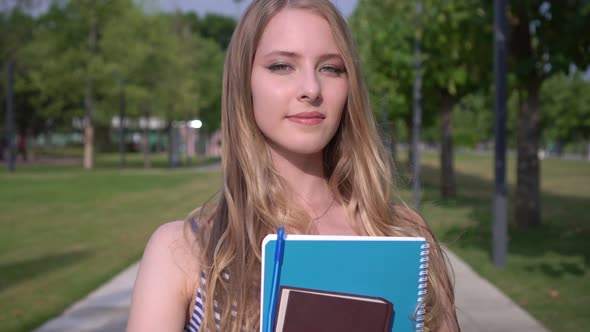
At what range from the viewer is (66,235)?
40.5 feet

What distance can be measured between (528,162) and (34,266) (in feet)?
26.8

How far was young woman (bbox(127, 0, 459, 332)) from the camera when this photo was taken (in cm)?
148

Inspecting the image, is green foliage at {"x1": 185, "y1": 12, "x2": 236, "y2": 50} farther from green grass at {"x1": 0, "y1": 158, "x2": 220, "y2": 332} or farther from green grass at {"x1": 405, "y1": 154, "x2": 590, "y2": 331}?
green grass at {"x1": 405, "y1": 154, "x2": 590, "y2": 331}

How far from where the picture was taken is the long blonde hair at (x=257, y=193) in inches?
58.7

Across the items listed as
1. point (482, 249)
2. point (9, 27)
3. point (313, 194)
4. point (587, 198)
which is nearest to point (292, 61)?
point (313, 194)

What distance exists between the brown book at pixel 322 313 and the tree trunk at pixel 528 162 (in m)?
11.5

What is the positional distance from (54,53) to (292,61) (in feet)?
126

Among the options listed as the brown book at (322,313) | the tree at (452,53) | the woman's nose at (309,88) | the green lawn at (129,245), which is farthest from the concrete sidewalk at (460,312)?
the tree at (452,53)

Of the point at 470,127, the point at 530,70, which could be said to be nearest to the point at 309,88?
the point at 530,70

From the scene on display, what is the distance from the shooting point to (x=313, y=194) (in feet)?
5.66

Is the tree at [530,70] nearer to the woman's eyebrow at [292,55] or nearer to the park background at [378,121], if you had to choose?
the park background at [378,121]

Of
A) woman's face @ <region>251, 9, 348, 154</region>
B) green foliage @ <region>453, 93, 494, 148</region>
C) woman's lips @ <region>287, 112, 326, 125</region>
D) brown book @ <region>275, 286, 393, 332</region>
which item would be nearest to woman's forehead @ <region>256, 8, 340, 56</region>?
woman's face @ <region>251, 9, 348, 154</region>

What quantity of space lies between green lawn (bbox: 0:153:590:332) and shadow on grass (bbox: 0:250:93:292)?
13 mm

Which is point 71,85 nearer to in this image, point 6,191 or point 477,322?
point 6,191
